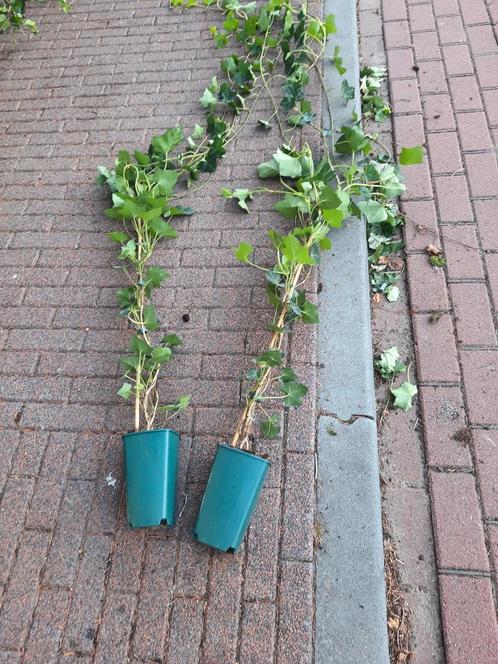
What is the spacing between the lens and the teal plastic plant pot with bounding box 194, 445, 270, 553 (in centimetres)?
159

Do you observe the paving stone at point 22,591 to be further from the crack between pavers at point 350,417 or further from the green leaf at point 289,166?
the green leaf at point 289,166

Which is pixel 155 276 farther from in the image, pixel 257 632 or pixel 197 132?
pixel 257 632

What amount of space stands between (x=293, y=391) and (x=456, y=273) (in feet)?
3.30

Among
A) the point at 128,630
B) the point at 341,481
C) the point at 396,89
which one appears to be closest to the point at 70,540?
the point at 128,630

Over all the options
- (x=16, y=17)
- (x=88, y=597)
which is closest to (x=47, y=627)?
(x=88, y=597)

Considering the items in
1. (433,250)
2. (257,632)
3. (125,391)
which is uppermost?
(125,391)

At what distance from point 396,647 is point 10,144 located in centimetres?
318

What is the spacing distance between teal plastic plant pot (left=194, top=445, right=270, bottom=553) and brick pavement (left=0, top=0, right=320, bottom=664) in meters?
Result: 0.12

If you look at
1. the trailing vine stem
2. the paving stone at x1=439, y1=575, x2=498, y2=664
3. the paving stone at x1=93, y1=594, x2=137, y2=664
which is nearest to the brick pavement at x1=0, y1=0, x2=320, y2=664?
the paving stone at x1=93, y1=594, x2=137, y2=664

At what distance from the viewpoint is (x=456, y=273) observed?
2.31 m

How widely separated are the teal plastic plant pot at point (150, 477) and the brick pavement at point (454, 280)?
0.80 metres

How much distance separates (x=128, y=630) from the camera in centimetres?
158

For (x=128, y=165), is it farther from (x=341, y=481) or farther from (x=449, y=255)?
(x=341, y=481)

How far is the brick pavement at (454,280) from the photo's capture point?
1672 mm
